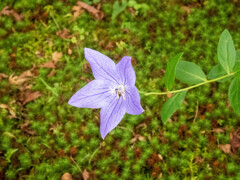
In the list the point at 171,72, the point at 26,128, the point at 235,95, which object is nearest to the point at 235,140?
the point at 235,95

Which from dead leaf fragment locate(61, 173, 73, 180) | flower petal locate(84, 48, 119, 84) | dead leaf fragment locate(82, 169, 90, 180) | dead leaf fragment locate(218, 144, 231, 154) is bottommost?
dead leaf fragment locate(61, 173, 73, 180)

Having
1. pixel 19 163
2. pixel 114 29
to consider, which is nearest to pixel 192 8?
pixel 114 29

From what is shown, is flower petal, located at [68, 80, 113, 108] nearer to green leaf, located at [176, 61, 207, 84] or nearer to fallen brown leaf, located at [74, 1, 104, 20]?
green leaf, located at [176, 61, 207, 84]

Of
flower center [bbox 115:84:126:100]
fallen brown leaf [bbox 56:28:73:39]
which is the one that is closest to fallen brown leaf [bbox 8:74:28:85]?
fallen brown leaf [bbox 56:28:73:39]

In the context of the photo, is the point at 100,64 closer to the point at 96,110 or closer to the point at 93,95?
the point at 93,95

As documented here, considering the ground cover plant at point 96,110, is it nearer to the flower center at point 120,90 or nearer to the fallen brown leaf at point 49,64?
the fallen brown leaf at point 49,64

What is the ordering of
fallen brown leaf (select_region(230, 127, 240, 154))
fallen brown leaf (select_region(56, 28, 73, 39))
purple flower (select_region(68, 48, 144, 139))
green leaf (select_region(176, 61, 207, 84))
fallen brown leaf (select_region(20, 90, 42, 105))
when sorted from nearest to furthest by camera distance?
1. purple flower (select_region(68, 48, 144, 139))
2. green leaf (select_region(176, 61, 207, 84))
3. fallen brown leaf (select_region(230, 127, 240, 154))
4. fallen brown leaf (select_region(20, 90, 42, 105))
5. fallen brown leaf (select_region(56, 28, 73, 39))
